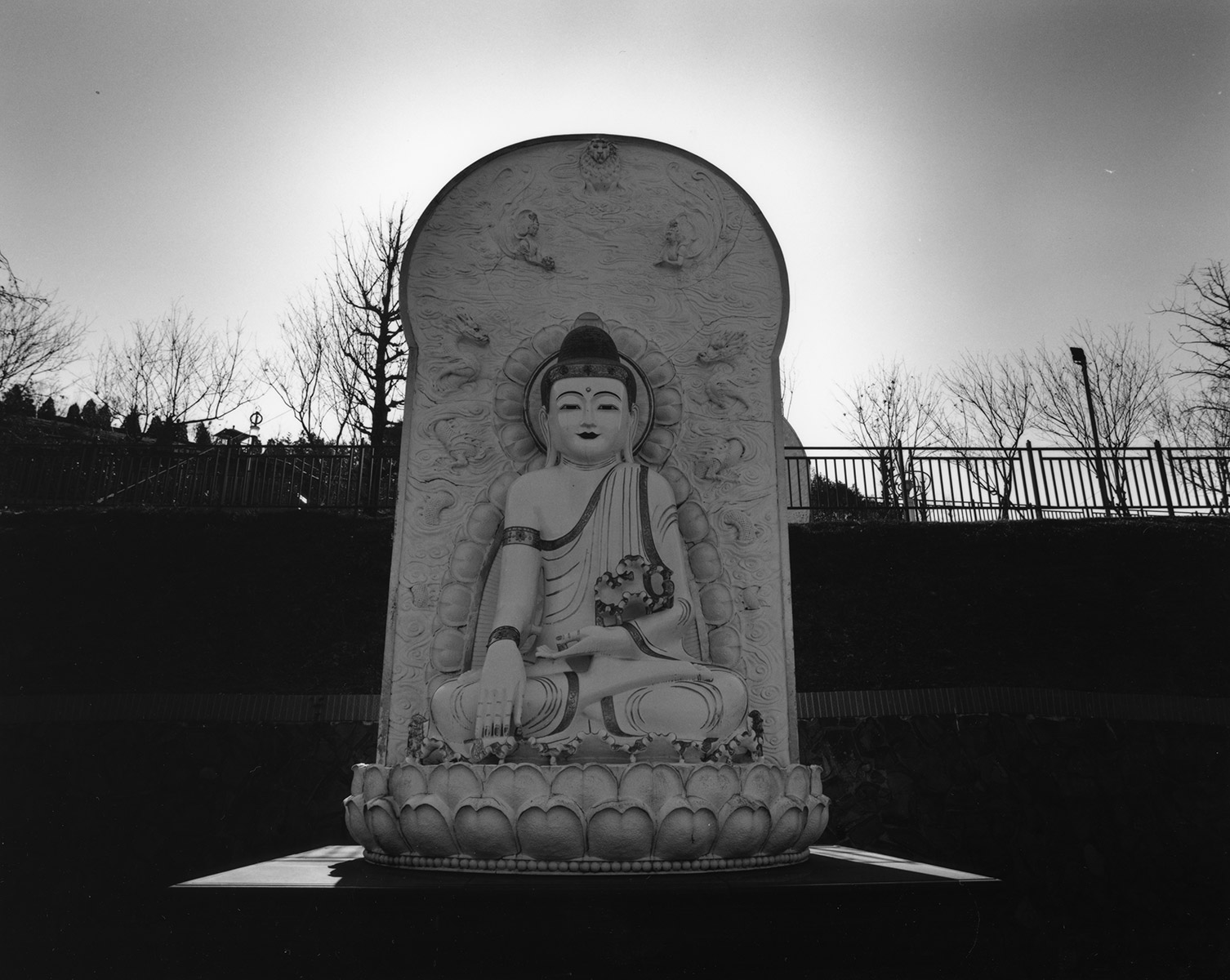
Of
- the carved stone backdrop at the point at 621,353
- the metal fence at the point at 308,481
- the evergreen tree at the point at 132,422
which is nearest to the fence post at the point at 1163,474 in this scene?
the metal fence at the point at 308,481

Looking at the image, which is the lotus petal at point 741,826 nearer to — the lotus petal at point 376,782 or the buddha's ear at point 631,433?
the lotus petal at point 376,782

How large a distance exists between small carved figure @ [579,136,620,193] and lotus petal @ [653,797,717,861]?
11.7ft

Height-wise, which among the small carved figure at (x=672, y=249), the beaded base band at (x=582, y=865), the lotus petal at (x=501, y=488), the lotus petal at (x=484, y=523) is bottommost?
the beaded base band at (x=582, y=865)

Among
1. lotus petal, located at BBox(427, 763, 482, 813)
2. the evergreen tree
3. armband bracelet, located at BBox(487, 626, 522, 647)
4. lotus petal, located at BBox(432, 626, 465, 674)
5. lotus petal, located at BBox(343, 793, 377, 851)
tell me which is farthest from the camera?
the evergreen tree

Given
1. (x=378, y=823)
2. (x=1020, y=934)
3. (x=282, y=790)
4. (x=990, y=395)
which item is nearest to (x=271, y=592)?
(x=282, y=790)

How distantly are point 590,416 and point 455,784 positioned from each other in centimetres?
187

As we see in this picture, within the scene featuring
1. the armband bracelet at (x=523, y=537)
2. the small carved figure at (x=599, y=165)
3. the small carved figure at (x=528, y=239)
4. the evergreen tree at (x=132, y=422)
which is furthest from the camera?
the evergreen tree at (x=132, y=422)

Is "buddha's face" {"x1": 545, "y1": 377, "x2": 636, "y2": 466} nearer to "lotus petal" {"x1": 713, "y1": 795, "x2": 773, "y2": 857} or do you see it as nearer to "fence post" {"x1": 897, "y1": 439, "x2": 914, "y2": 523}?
"lotus petal" {"x1": 713, "y1": 795, "x2": 773, "y2": 857}

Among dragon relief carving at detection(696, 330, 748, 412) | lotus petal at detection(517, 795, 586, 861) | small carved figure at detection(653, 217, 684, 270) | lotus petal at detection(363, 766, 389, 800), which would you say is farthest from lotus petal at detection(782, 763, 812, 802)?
small carved figure at detection(653, 217, 684, 270)

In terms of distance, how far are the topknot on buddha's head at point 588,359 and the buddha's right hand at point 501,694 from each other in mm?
1422

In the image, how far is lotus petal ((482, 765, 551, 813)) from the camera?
310 centimetres

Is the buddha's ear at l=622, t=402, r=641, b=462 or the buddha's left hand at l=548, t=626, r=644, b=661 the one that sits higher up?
the buddha's ear at l=622, t=402, r=641, b=462

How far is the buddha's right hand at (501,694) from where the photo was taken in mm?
3520

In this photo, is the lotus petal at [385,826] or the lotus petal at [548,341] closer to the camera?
the lotus petal at [385,826]
